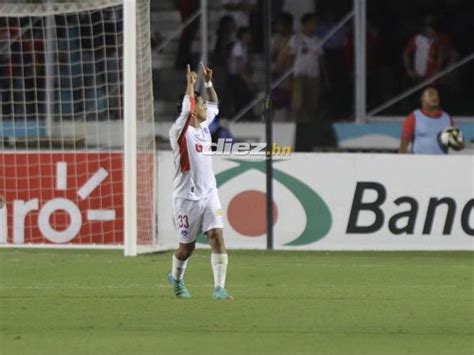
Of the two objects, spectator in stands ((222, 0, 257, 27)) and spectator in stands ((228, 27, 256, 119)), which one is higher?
spectator in stands ((222, 0, 257, 27))

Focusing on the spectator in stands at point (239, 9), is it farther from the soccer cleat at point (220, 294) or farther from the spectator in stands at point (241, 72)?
the soccer cleat at point (220, 294)

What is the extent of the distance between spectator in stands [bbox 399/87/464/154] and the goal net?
3732 millimetres

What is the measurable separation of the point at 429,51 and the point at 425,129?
3658 mm

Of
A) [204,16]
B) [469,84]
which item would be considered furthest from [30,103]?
[469,84]

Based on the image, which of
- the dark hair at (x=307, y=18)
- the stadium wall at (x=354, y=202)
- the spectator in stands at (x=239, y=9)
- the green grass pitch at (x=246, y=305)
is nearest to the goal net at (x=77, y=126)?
the green grass pitch at (x=246, y=305)

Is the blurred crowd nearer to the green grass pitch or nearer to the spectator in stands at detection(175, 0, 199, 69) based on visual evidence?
the spectator in stands at detection(175, 0, 199, 69)

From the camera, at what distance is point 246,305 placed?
518 inches

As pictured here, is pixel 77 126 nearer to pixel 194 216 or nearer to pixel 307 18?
pixel 307 18

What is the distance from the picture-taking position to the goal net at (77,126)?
1894 centimetres

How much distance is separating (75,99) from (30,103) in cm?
64

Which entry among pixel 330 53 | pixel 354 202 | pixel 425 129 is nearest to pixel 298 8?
pixel 330 53

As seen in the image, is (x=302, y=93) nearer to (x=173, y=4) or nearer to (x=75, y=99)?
(x=173, y=4)

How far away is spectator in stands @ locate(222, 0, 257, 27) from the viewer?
2473 cm

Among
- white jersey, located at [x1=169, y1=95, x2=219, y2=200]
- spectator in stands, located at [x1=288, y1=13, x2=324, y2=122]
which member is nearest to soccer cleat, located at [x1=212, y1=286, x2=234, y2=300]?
white jersey, located at [x1=169, y1=95, x2=219, y2=200]
